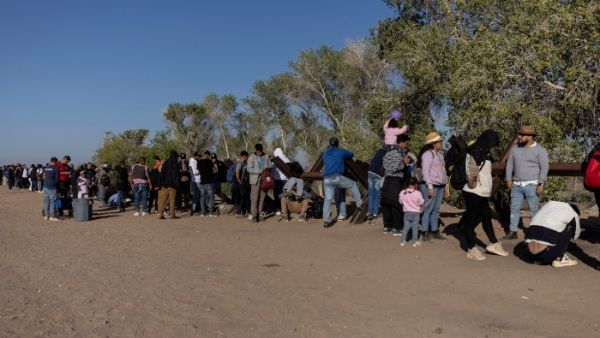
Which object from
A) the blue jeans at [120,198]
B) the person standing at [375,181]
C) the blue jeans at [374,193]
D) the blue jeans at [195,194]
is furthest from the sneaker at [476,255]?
the blue jeans at [120,198]

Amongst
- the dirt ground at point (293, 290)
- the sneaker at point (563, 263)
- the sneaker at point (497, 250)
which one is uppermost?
the sneaker at point (497, 250)

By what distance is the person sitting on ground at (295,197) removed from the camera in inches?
495

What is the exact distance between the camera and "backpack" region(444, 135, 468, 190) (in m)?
7.27

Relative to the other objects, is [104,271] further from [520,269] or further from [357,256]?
[520,269]

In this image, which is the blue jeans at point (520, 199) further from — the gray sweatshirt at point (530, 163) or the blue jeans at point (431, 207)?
the blue jeans at point (431, 207)

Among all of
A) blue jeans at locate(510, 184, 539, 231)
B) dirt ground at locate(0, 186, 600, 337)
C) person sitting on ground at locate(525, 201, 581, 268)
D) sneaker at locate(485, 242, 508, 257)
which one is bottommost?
dirt ground at locate(0, 186, 600, 337)

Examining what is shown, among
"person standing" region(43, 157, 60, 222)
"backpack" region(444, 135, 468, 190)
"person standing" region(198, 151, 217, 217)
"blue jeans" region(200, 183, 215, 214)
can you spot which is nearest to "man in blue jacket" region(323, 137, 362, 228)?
"backpack" region(444, 135, 468, 190)

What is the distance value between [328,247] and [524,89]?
6629 millimetres

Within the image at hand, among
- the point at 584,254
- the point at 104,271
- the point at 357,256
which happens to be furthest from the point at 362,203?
the point at 104,271

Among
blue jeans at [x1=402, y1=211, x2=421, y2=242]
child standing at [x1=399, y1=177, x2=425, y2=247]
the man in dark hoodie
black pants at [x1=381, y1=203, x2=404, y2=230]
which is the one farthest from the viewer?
the man in dark hoodie

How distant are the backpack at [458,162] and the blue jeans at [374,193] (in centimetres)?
275

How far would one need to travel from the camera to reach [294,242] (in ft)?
31.1

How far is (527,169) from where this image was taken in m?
7.70

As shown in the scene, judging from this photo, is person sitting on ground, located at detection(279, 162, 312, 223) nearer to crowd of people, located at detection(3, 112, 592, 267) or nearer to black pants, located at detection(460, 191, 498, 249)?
crowd of people, located at detection(3, 112, 592, 267)
